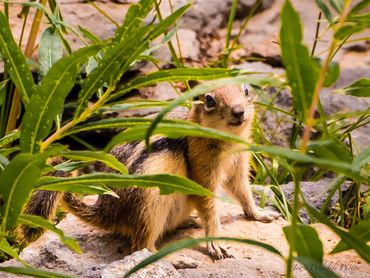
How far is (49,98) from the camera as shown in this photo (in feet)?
6.89

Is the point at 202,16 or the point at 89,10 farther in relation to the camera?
the point at 202,16

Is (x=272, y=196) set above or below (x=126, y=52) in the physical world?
below

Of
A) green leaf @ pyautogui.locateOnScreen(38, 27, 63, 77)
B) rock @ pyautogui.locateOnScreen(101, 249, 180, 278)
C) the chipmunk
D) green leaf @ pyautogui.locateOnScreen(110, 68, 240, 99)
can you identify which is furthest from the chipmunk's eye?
green leaf @ pyautogui.locateOnScreen(110, 68, 240, 99)

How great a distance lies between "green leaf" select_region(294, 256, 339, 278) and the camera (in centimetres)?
180

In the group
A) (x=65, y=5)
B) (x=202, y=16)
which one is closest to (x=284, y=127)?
(x=202, y=16)

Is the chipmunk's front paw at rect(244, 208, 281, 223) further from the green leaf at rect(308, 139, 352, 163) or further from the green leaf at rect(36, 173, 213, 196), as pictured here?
the green leaf at rect(308, 139, 352, 163)

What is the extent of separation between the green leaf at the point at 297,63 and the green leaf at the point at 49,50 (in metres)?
1.05

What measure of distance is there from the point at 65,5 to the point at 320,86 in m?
4.33

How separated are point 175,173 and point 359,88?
1.93 metres

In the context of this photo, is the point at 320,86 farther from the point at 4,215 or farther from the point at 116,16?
the point at 116,16

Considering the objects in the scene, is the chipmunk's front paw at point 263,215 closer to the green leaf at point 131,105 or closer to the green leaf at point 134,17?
the green leaf at point 131,105

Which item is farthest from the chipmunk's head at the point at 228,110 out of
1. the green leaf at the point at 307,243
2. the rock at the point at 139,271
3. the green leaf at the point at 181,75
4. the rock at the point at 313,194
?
the green leaf at the point at 307,243

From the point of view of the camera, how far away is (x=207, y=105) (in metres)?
3.95

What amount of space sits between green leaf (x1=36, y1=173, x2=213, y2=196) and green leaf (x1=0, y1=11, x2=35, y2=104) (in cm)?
31
